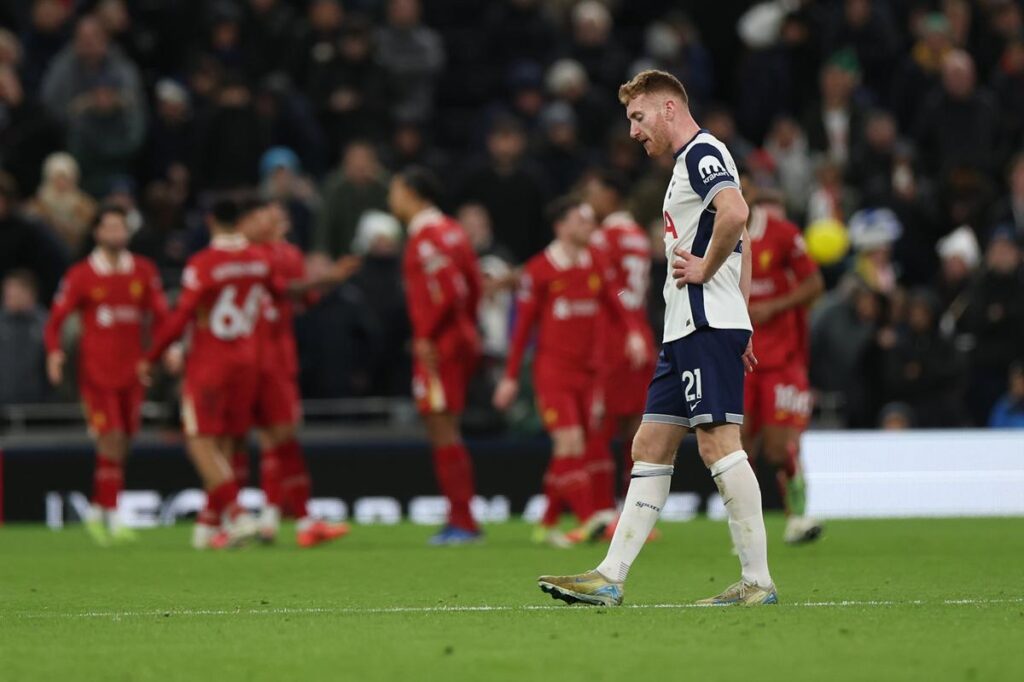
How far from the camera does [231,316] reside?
14.5 metres

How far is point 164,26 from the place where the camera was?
2294cm

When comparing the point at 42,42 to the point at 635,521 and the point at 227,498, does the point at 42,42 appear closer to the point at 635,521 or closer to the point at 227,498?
the point at 227,498

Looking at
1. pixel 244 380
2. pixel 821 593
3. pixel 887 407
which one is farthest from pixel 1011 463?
pixel 821 593

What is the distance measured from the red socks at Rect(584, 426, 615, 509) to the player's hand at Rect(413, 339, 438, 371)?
140 cm

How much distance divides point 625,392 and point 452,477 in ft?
4.87

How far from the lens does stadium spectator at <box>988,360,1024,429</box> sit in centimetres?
1842

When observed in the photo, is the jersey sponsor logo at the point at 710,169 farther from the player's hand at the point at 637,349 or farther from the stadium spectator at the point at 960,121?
the stadium spectator at the point at 960,121

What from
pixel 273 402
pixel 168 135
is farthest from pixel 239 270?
pixel 168 135

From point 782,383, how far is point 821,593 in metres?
3.88

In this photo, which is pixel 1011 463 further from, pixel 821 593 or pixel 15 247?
pixel 15 247

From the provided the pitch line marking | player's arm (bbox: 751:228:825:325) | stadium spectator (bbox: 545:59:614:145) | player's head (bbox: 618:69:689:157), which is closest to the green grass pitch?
the pitch line marking

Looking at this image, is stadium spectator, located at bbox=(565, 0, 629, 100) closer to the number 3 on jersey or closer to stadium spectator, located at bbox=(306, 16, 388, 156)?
stadium spectator, located at bbox=(306, 16, 388, 156)

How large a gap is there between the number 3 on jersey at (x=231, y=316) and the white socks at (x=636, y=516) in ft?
19.8

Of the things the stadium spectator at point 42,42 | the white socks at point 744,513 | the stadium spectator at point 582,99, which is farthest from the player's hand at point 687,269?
the stadium spectator at point 42,42
